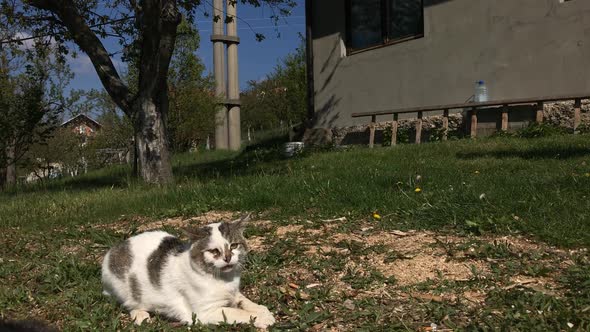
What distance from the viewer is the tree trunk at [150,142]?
8.70 meters

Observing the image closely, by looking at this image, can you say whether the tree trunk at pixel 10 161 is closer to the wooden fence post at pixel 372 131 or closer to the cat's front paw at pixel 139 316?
the wooden fence post at pixel 372 131

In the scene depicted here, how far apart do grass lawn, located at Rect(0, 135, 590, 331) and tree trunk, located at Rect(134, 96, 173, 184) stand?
0.94 m

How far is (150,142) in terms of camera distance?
870 centimetres

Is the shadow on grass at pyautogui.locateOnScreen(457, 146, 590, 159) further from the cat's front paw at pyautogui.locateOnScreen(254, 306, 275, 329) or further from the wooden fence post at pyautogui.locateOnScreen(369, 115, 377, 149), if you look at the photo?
the cat's front paw at pyautogui.locateOnScreen(254, 306, 275, 329)

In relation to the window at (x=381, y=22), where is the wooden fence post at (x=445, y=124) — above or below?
below

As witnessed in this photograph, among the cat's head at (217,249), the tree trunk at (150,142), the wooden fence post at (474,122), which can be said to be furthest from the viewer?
the wooden fence post at (474,122)

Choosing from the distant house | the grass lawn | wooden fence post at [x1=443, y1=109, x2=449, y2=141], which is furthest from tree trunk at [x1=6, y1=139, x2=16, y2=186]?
wooden fence post at [x1=443, y1=109, x2=449, y2=141]

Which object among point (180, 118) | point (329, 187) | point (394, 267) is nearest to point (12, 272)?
point (394, 267)

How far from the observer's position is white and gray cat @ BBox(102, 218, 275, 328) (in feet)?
10.1

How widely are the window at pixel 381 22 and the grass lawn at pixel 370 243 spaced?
569 cm

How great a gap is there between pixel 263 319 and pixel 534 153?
20.5 ft

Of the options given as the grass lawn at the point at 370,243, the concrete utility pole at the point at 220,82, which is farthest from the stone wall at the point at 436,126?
the concrete utility pole at the point at 220,82

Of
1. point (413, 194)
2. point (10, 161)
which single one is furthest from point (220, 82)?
point (413, 194)

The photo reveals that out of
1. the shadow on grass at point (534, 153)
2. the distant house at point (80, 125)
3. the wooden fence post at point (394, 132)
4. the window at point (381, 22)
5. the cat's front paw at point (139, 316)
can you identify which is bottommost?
the cat's front paw at point (139, 316)
